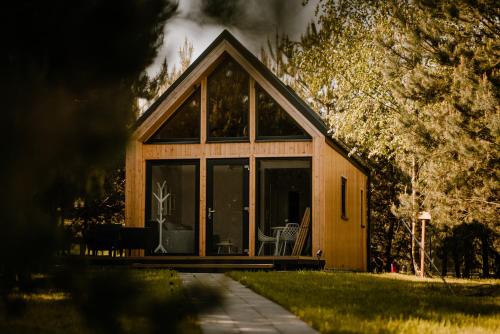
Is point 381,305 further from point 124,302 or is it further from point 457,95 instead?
point 124,302

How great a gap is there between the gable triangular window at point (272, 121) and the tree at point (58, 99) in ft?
42.9

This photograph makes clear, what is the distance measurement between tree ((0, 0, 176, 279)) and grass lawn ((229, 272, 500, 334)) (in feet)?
9.01

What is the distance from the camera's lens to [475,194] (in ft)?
45.6

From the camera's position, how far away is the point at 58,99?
2.33 meters

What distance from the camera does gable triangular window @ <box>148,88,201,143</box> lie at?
16344 mm

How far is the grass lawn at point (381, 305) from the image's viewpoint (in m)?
5.85

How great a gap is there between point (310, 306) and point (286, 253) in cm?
974

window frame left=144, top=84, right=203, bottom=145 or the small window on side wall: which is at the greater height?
window frame left=144, top=84, right=203, bottom=145

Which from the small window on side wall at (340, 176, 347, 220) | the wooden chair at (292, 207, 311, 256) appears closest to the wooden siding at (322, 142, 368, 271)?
the small window on side wall at (340, 176, 347, 220)

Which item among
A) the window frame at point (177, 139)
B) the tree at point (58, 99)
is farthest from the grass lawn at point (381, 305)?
the window frame at point (177, 139)

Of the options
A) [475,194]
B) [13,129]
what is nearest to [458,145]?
[475,194]

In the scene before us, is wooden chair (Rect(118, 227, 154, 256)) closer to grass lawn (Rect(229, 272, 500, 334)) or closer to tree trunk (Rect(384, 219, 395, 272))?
grass lawn (Rect(229, 272, 500, 334))

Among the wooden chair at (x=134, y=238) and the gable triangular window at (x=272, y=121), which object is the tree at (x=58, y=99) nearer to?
the wooden chair at (x=134, y=238)

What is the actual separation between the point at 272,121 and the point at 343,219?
12.1ft
